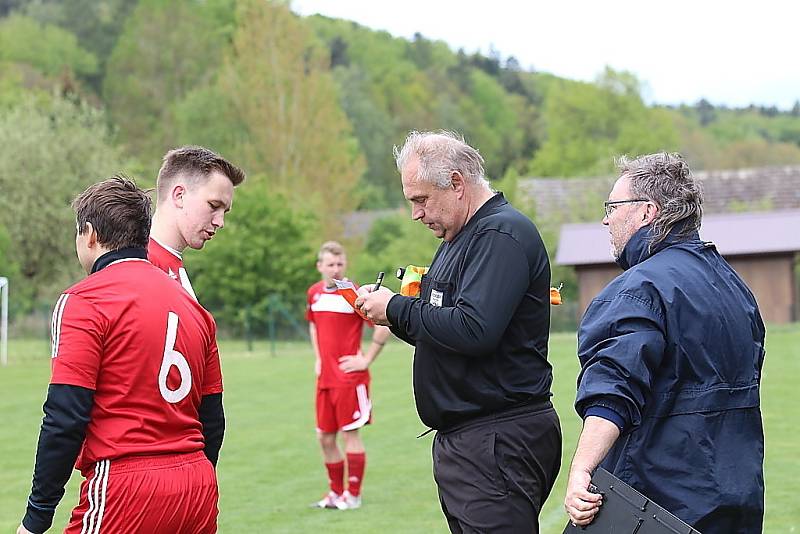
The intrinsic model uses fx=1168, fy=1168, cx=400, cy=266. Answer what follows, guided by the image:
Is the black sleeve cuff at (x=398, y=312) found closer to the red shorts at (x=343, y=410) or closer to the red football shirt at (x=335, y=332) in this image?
the red shorts at (x=343, y=410)

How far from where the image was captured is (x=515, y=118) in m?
110

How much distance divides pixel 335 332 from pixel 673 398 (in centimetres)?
672

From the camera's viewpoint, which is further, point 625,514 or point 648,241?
point 648,241

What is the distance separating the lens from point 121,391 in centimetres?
416

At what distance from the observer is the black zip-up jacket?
4.74 meters

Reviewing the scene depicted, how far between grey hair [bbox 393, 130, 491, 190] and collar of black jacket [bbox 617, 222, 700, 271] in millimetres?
935

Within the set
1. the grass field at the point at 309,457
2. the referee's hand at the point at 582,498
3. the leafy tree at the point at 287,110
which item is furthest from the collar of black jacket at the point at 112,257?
the leafy tree at the point at 287,110

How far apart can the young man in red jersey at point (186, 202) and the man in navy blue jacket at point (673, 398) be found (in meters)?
1.68

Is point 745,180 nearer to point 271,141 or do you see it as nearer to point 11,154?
point 271,141

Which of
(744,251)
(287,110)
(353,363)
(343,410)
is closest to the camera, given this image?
(353,363)

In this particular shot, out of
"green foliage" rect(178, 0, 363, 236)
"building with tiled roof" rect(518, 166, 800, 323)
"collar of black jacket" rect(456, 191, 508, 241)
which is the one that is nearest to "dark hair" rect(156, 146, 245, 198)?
"collar of black jacket" rect(456, 191, 508, 241)

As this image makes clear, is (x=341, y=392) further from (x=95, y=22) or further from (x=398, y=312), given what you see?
(x=95, y=22)

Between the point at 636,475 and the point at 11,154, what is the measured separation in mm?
39723

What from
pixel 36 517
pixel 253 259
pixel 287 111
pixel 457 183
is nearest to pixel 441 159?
pixel 457 183
